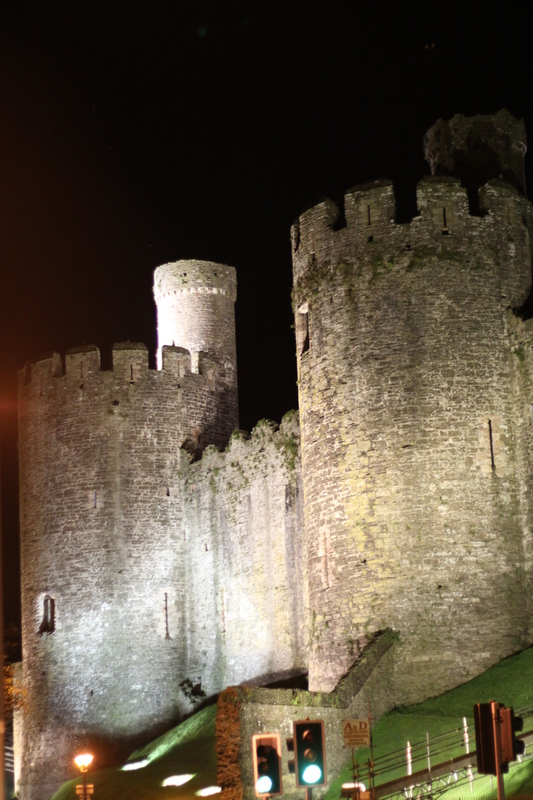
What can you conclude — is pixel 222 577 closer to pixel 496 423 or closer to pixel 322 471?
pixel 322 471

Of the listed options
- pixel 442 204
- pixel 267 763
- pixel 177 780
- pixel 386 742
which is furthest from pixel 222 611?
pixel 267 763

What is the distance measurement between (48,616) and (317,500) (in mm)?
11044

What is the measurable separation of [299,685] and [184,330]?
1282cm

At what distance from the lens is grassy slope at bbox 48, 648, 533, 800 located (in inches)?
884

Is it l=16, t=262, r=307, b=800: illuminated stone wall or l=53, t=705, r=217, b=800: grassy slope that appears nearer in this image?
l=53, t=705, r=217, b=800: grassy slope

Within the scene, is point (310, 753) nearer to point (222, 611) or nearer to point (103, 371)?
point (222, 611)

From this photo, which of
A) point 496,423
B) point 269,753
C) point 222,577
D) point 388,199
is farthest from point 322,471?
point 269,753

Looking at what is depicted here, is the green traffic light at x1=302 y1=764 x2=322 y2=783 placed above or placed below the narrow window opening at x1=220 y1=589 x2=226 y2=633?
below

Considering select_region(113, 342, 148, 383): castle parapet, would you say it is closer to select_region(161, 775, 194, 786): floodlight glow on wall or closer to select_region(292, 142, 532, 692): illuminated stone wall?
select_region(292, 142, 532, 692): illuminated stone wall

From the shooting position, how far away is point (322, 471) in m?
27.0

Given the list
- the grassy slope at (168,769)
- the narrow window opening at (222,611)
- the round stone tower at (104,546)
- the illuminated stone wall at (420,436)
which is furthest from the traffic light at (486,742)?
the round stone tower at (104,546)

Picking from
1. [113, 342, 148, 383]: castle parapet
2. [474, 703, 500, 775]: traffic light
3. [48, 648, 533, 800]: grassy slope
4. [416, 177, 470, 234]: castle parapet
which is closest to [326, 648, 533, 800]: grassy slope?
[48, 648, 533, 800]: grassy slope

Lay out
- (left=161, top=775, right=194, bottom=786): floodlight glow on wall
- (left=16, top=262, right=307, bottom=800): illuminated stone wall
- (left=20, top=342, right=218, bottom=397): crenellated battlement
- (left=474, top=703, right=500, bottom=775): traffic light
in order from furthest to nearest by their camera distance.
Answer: (left=20, top=342, right=218, bottom=397): crenellated battlement < (left=16, top=262, right=307, bottom=800): illuminated stone wall < (left=161, top=775, right=194, bottom=786): floodlight glow on wall < (left=474, top=703, right=500, bottom=775): traffic light

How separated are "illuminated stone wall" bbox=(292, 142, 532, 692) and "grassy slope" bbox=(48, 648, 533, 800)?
0.56m
